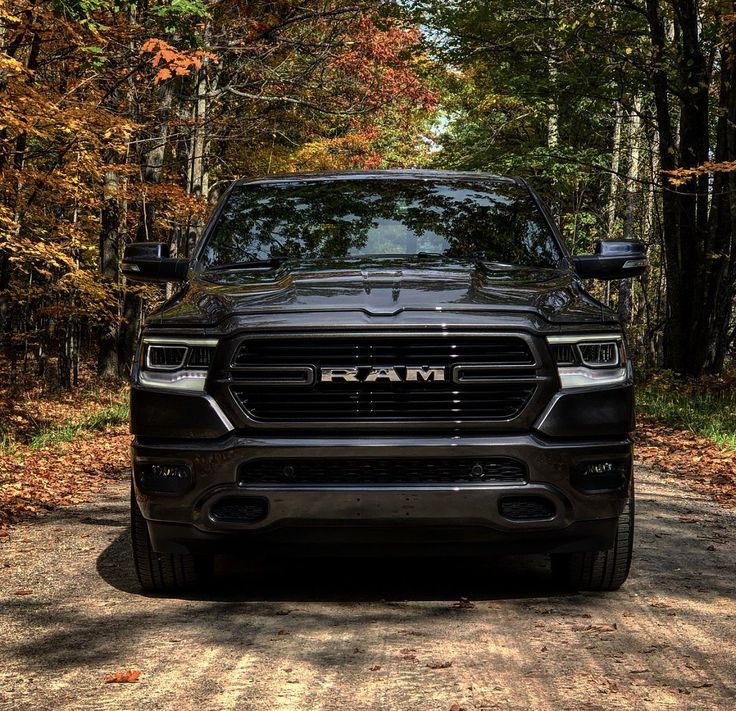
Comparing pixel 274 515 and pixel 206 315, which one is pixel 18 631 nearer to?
pixel 274 515

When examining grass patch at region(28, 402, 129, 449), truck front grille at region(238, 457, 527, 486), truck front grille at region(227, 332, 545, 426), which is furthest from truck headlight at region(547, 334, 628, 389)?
grass patch at region(28, 402, 129, 449)

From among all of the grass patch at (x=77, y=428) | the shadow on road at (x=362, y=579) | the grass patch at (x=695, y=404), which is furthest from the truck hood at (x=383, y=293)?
the grass patch at (x=77, y=428)

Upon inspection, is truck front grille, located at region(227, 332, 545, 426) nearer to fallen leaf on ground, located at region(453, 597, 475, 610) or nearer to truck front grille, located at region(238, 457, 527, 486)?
truck front grille, located at region(238, 457, 527, 486)

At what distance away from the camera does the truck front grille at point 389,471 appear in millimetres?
4543

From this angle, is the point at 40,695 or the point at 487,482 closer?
the point at 40,695

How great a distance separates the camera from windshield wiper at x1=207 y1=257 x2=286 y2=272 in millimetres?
5648

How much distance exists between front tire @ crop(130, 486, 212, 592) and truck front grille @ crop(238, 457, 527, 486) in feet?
2.38

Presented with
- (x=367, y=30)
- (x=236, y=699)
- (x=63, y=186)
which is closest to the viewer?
(x=236, y=699)

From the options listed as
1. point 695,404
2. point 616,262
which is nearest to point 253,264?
point 616,262

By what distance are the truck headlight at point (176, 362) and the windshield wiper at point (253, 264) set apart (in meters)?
1.04

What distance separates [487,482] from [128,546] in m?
2.77

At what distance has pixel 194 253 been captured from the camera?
594 centimetres

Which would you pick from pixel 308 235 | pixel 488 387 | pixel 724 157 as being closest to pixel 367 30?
pixel 724 157

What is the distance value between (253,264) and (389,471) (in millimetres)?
1662
